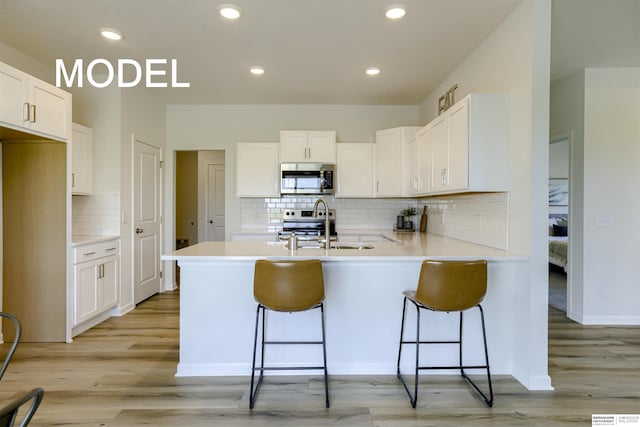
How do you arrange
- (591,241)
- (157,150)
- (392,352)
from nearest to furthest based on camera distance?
(392,352) → (591,241) → (157,150)

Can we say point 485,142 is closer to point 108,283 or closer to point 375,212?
point 375,212

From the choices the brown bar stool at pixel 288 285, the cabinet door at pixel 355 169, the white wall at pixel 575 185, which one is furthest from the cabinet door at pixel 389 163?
the brown bar stool at pixel 288 285

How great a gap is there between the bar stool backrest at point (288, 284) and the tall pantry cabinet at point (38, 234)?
2.10m

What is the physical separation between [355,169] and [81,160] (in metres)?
3.17

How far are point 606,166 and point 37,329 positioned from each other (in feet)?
18.9

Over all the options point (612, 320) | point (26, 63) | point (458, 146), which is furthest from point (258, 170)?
point (612, 320)

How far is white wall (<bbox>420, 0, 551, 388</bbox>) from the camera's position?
91.0 inches

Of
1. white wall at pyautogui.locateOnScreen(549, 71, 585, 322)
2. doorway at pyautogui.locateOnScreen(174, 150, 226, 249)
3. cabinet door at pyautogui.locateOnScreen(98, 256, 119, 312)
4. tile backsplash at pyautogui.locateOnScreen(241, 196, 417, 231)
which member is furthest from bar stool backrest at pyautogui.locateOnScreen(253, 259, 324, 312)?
doorway at pyautogui.locateOnScreen(174, 150, 226, 249)

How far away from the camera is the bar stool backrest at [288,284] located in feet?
6.88

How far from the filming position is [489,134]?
2.63 m

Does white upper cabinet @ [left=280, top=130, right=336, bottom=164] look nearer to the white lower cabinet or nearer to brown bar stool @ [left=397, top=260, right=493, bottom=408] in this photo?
the white lower cabinet

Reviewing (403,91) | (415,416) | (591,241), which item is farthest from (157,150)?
(591,241)

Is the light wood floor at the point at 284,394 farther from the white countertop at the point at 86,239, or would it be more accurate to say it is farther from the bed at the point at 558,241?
the bed at the point at 558,241

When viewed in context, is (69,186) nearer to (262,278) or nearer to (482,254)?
(262,278)
